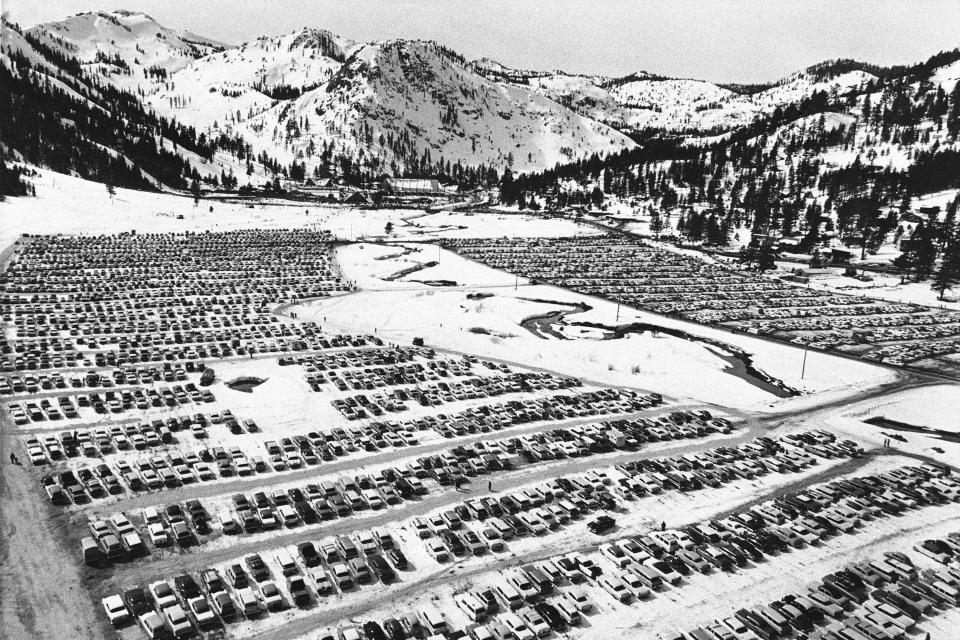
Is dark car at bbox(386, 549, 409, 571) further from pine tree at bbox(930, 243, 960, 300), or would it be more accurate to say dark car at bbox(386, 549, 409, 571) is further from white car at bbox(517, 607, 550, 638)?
pine tree at bbox(930, 243, 960, 300)

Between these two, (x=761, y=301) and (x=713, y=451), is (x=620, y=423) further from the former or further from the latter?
(x=761, y=301)

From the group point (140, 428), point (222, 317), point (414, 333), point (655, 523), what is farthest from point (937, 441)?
point (222, 317)

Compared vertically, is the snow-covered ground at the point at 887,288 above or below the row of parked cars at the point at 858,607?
above

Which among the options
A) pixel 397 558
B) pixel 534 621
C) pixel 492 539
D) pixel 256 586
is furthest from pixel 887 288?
pixel 256 586

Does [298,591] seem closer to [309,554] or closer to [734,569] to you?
[309,554]

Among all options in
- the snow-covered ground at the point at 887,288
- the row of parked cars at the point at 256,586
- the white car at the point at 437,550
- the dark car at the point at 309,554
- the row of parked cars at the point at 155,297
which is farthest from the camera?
the snow-covered ground at the point at 887,288

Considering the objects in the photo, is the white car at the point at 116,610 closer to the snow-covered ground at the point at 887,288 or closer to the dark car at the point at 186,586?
the dark car at the point at 186,586

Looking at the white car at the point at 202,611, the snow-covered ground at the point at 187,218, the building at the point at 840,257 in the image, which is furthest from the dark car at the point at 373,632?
the building at the point at 840,257
